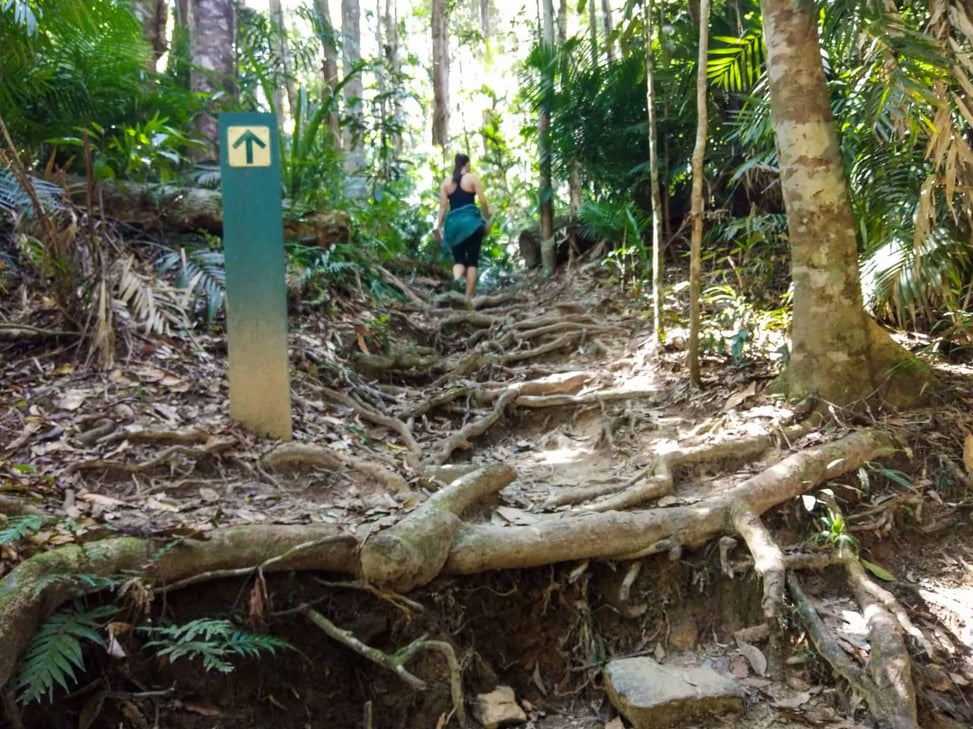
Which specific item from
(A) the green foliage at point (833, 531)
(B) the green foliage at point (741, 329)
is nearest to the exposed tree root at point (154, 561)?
(A) the green foliage at point (833, 531)

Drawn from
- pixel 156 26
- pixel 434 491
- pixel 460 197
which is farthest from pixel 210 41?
pixel 434 491

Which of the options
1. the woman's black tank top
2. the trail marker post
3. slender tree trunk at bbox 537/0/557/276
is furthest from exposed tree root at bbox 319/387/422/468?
slender tree trunk at bbox 537/0/557/276

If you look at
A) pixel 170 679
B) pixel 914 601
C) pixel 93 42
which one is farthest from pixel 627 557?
pixel 93 42

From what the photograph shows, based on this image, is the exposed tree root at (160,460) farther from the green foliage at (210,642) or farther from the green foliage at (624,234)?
the green foliage at (624,234)

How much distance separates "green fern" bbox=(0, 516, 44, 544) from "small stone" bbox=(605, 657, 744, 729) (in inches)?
82.1

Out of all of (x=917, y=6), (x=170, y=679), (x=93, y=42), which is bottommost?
(x=170, y=679)

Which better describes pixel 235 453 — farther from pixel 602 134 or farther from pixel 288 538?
pixel 602 134

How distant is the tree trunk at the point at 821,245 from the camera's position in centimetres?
414

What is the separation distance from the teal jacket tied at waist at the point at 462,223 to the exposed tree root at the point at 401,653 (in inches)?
221

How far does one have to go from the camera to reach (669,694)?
2771 millimetres

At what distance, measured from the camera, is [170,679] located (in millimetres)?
2602

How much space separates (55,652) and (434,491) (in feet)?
6.18

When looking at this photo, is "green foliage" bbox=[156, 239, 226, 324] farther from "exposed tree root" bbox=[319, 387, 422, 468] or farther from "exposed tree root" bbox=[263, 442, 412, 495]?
"exposed tree root" bbox=[263, 442, 412, 495]

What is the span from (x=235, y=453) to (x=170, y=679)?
1.23m
